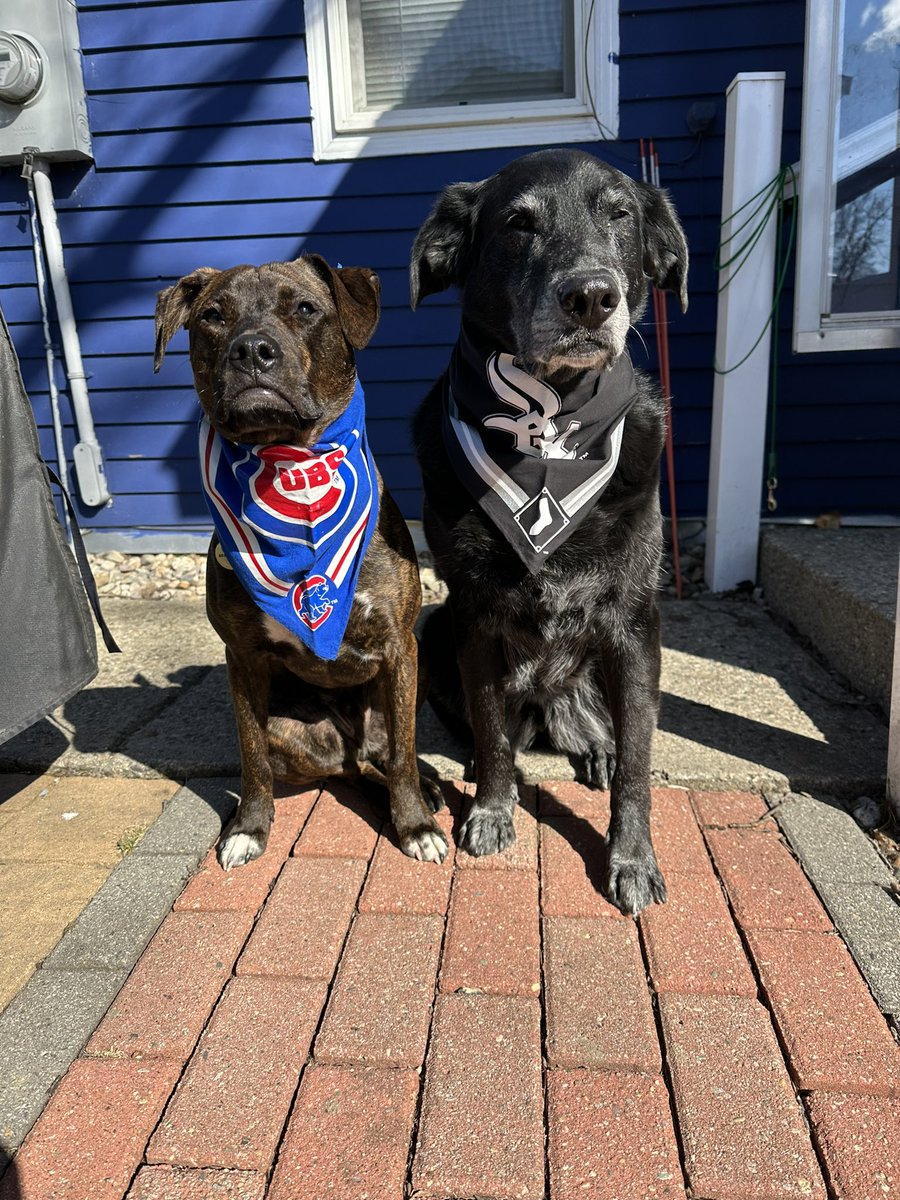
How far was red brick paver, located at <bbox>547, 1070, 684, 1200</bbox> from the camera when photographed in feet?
4.06

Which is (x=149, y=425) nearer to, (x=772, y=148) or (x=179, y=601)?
(x=179, y=601)

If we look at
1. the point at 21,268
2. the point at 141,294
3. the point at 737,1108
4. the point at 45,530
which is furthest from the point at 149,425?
the point at 737,1108

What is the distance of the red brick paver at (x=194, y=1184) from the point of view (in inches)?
48.8

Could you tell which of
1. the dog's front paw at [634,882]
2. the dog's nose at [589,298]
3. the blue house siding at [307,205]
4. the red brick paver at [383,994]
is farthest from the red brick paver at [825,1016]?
the blue house siding at [307,205]

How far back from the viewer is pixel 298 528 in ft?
6.61

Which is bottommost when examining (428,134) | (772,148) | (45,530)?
(45,530)

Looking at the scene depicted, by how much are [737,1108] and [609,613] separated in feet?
3.46

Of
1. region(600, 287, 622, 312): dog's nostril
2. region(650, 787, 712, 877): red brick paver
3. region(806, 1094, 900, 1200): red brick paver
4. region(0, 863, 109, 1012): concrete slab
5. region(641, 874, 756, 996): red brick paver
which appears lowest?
region(641, 874, 756, 996): red brick paver

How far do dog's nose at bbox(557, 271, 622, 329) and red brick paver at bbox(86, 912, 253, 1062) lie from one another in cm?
151

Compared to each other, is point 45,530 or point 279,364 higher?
point 279,364

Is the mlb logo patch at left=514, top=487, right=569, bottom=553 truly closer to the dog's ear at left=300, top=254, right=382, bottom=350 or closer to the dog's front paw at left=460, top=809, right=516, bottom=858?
the dog's ear at left=300, top=254, right=382, bottom=350

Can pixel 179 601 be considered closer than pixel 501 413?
No

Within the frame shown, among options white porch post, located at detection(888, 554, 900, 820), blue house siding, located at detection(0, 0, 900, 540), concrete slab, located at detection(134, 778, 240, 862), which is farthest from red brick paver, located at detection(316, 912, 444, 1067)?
blue house siding, located at detection(0, 0, 900, 540)

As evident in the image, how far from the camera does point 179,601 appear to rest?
14.2 feet
